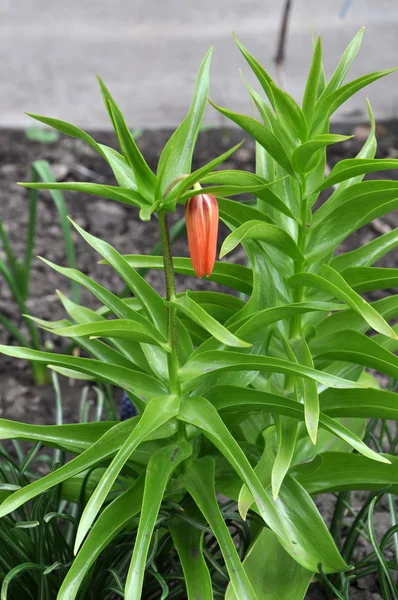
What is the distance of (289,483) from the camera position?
1.12 meters

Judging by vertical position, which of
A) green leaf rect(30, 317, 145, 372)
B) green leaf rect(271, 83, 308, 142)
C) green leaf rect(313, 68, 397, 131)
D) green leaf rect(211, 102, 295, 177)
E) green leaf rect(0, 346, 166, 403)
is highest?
green leaf rect(313, 68, 397, 131)

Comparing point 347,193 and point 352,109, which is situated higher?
point 352,109

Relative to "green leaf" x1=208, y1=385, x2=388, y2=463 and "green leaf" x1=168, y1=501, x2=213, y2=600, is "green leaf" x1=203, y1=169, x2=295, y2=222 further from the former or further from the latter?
"green leaf" x1=168, y1=501, x2=213, y2=600

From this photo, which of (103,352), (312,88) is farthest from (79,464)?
(312,88)

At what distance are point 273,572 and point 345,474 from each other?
17cm

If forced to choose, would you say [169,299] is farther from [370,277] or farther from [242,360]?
[370,277]

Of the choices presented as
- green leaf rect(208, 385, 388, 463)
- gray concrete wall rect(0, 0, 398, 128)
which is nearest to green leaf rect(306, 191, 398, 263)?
green leaf rect(208, 385, 388, 463)

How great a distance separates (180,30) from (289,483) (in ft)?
10.3

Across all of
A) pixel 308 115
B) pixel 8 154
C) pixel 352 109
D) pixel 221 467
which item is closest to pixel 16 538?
pixel 221 467

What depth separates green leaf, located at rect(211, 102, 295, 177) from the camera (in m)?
0.95

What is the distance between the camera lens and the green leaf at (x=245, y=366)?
3.09 feet

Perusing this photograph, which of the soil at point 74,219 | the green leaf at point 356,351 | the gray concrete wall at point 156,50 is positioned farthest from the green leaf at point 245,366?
the gray concrete wall at point 156,50

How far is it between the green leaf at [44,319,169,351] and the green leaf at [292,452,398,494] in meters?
0.32

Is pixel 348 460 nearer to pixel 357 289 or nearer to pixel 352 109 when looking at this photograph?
pixel 357 289
